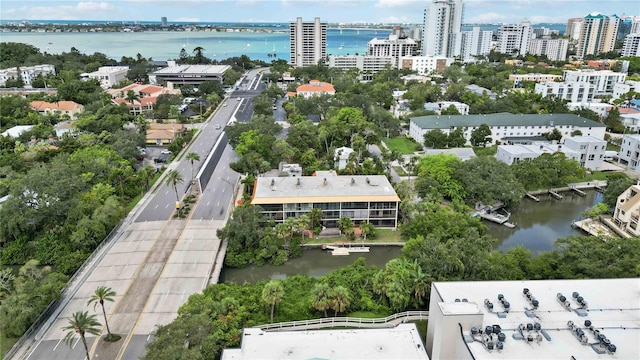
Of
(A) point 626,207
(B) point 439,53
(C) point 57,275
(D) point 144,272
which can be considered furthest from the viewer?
(B) point 439,53

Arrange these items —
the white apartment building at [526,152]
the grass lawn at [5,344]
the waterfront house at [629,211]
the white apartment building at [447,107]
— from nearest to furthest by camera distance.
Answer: the grass lawn at [5,344]
the waterfront house at [629,211]
the white apartment building at [526,152]
the white apartment building at [447,107]

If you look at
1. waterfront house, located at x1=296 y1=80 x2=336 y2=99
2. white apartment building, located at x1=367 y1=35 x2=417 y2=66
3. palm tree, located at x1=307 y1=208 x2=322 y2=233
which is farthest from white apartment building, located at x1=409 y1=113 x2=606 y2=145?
white apartment building, located at x1=367 y1=35 x2=417 y2=66

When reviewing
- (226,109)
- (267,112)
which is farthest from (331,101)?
(226,109)

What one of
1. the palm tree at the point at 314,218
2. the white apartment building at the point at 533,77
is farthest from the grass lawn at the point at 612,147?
the palm tree at the point at 314,218

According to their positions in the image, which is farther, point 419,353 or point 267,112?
point 267,112

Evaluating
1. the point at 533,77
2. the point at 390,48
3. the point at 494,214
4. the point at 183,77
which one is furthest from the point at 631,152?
the point at 390,48

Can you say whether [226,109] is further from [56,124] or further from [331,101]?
[56,124]

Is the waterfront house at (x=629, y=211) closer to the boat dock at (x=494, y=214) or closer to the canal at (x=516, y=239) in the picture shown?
the canal at (x=516, y=239)
